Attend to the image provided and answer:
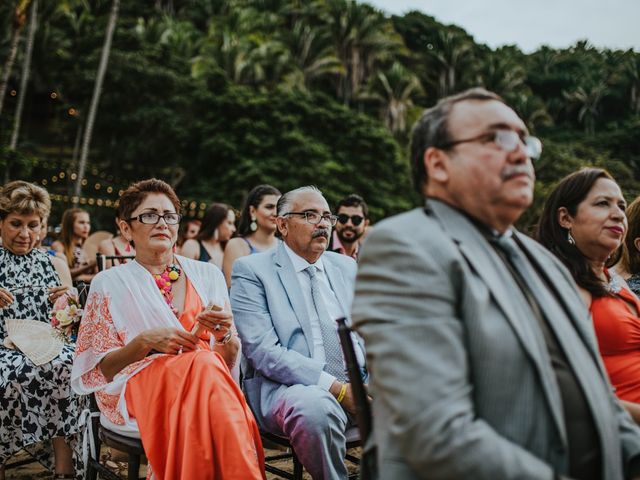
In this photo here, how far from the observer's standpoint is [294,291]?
3318mm

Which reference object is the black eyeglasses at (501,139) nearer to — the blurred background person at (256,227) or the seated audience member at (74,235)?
the blurred background person at (256,227)

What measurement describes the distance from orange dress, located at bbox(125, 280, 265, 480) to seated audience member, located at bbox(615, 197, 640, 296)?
7.60 feet

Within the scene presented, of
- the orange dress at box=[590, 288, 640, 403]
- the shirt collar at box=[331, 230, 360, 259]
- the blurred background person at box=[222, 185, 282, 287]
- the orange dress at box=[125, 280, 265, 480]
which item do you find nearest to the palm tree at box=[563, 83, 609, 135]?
the shirt collar at box=[331, 230, 360, 259]

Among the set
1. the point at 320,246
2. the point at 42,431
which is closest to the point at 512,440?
the point at 320,246

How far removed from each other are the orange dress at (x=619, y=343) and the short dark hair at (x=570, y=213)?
0.16 metres

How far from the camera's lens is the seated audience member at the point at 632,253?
3.57 metres

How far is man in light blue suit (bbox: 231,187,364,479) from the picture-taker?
2.84 meters

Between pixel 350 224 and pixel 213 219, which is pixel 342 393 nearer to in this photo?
pixel 350 224

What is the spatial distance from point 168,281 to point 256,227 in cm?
226

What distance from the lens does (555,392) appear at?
4.64 feet

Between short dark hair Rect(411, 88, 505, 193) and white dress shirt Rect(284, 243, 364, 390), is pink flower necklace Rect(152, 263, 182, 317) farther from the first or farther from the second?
short dark hair Rect(411, 88, 505, 193)

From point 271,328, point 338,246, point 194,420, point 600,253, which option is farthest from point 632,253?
point 338,246

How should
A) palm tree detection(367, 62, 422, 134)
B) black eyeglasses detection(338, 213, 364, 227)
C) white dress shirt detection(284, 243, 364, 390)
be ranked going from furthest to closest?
palm tree detection(367, 62, 422, 134), black eyeglasses detection(338, 213, 364, 227), white dress shirt detection(284, 243, 364, 390)

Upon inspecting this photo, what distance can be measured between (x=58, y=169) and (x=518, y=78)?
3921 cm
